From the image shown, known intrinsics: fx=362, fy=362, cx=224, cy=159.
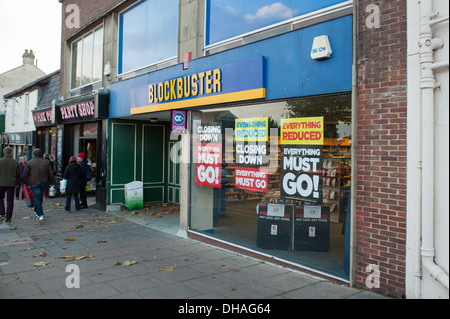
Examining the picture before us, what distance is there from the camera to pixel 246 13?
23.8ft

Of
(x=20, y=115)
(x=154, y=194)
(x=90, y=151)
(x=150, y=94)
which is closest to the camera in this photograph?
(x=150, y=94)

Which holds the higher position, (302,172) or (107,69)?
(107,69)

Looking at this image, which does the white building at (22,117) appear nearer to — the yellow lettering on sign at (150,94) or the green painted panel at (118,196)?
the green painted panel at (118,196)

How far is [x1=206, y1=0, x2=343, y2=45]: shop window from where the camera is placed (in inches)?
243

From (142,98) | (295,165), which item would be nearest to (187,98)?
(142,98)

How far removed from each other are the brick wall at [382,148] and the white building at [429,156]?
0.14m

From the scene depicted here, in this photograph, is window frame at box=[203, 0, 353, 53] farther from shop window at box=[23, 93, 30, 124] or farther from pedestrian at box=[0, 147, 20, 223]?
shop window at box=[23, 93, 30, 124]

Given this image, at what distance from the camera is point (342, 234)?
18.3 ft

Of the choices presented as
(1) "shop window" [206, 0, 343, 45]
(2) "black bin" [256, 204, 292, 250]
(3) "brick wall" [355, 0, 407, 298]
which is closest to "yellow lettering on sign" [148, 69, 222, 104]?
(1) "shop window" [206, 0, 343, 45]

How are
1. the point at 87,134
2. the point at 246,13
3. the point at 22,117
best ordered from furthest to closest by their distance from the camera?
the point at 22,117, the point at 87,134, the point at 246,13

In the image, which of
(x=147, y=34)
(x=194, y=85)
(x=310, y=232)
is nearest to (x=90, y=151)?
(x=147, y=34)

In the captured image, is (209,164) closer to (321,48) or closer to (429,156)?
(321,48)

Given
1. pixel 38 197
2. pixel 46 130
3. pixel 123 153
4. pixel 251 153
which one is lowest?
pixel 38 197

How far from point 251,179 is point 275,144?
0.89 m
